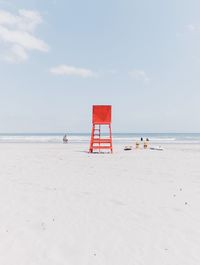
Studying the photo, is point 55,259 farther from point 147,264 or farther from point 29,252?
point 147,264

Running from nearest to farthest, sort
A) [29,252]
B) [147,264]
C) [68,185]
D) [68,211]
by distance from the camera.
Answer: [147,264]
[29,252]
[68,211]
[68,185]

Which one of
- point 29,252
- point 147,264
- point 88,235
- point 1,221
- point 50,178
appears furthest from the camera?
point 50,178

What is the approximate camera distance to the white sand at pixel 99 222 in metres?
3.84

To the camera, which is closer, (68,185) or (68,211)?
(68,211)

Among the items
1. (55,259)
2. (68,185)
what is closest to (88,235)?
(55,259)

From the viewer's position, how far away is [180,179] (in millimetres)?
9367

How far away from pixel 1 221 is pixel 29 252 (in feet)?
4.43

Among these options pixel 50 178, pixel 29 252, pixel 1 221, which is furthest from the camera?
pixel 50 178

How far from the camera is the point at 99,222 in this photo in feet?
16.6

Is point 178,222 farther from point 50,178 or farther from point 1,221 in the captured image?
point 50,178

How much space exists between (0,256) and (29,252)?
1.26 feet

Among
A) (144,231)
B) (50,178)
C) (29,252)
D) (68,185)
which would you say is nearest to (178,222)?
(144,231)

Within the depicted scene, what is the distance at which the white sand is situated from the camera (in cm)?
384

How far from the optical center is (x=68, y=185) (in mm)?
8102
